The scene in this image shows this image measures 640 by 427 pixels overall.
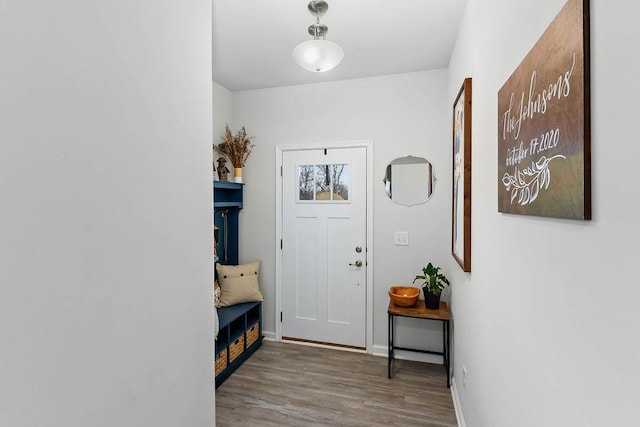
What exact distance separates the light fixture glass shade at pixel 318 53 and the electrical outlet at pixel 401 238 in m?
1.71

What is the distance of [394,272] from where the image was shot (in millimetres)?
3156

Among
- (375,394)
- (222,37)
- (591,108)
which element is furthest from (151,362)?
(222,37)

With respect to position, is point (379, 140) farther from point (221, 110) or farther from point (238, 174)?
point (221, 110)

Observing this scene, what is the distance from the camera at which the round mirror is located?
307 centimetres

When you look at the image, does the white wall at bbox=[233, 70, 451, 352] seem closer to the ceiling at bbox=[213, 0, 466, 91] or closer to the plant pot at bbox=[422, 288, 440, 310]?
the ceiling at bbox=[213, 0, 466, 91]

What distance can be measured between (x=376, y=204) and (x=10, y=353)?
9.08 feet

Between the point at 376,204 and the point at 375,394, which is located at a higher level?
the point at 376,204

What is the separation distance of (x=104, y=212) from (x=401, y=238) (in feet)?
8.47

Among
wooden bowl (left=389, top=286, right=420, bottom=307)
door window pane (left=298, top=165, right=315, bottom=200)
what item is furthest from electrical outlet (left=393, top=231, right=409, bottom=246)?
door window pane (left=298, top=165, right=315, bottom=200)

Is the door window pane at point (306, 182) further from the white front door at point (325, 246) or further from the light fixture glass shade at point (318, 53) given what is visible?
the light fixture glass shade at point (318, 53)

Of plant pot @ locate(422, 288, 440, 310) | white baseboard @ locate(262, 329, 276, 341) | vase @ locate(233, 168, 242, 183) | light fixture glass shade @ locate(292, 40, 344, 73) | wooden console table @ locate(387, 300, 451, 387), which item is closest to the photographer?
light fixture glass shade @ locate(292, 40, 344, 73)

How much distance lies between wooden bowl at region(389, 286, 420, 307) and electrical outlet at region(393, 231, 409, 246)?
0.41m

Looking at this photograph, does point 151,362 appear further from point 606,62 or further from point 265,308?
point 265,308

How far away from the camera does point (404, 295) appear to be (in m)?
2.97
